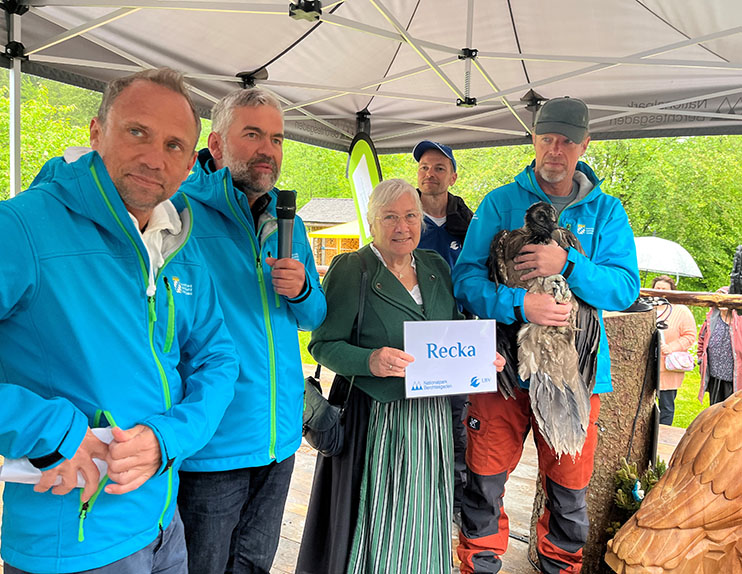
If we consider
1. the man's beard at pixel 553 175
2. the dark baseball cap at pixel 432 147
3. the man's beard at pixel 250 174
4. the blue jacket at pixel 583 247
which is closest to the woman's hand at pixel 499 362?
the blue jacket at pixel 583 247

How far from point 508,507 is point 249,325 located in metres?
2.32

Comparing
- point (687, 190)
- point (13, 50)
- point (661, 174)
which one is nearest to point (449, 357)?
point (13, 50)

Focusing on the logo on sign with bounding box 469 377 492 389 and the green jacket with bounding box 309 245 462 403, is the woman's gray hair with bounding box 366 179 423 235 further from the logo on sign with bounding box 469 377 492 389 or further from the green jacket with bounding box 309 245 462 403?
the logo on sign with bounding box 469 377 492 389

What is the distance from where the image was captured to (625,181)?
15.9m

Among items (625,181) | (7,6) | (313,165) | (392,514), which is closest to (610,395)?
(392,514)

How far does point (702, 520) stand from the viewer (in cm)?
97

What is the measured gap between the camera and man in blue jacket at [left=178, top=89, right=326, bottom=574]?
1373 mm

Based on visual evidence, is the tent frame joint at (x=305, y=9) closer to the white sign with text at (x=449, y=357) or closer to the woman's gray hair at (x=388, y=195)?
the woman's gray hair at (x=388, y=195)

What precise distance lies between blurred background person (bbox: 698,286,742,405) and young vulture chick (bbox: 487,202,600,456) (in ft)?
10.2

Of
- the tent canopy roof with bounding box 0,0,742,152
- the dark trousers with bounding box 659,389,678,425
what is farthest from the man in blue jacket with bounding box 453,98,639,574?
the dark trousers with bounding box 659,389,678,425

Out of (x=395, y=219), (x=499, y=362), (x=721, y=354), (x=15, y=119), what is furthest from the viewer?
(x=721, y=354)

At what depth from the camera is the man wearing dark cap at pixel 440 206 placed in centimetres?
270

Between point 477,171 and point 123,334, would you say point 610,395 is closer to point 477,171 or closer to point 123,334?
point 123,334

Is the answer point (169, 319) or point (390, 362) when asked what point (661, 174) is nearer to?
point (390, 362)
